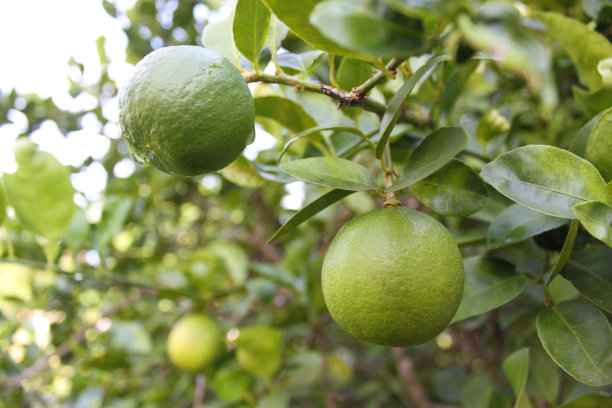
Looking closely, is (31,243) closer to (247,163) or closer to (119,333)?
(119,333)

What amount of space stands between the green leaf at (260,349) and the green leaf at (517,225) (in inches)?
38.4

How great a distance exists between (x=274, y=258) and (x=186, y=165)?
1921 millimetres

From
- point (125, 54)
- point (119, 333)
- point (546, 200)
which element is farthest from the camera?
point (125, 54)

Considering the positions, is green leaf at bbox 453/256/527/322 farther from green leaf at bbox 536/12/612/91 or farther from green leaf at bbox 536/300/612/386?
green leaf at bbox 536/12/612/91

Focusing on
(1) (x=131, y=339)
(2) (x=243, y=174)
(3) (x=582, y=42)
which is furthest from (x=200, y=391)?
(3) (x=582, y=42)

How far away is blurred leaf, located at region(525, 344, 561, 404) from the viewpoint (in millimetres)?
1104

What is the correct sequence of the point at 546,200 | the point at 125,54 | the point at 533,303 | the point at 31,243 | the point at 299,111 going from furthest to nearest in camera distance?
the point at 125,54, the point at 31,243, the point at 533,303, the point at 299,111, the point at 546,200

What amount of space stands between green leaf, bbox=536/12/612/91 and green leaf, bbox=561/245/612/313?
39 cm

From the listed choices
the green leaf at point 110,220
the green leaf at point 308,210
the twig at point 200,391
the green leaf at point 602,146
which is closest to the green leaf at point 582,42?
Result: the green leaf at point 602,146

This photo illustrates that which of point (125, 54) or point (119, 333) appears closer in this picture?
point (119, 333)

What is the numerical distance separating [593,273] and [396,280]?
15.3 inches

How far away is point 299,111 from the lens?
0.92 meters

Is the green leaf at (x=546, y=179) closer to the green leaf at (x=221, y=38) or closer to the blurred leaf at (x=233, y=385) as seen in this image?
the green leaf at (x=221, y=38)

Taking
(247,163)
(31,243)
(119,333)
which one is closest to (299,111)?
(247,163)
